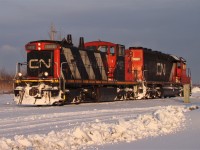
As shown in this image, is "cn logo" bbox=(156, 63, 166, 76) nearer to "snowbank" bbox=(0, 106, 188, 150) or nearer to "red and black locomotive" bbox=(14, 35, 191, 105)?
"red and black locomotive" bbox=(14, 35, 191, 105)

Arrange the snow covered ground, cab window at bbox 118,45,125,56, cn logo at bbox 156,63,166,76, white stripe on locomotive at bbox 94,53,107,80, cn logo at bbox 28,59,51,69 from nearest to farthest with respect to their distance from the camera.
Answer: the snow covered ground < cn logo at bbox 28,59,51,69 < white stripe on locomotive at bbox 94,53,107,80 < cab window at bbox 118,45,125,56 < cn logo at bbox 156,63,166,76

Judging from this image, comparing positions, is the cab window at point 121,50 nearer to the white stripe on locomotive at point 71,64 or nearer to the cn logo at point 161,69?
the white stripe on locomotive at point 71,64

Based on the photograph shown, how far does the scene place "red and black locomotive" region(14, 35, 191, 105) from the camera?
19.2 meters

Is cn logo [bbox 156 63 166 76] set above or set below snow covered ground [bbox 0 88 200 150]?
above

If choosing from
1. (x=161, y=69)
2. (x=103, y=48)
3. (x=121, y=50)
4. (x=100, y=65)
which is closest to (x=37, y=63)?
(x=100, y=65)

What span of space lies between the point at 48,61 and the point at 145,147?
44.6ft

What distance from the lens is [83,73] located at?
2194 cm

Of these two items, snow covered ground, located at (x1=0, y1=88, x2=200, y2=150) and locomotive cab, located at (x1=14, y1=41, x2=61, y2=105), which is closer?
snow covered ground, located at (x1=0, y1=88, x2=200, y2=150)

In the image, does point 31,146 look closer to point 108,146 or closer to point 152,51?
point 108,146

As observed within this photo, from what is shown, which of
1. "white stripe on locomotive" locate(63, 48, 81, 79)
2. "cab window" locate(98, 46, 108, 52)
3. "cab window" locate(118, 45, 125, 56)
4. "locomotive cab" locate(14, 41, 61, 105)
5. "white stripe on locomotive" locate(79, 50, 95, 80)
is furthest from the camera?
"cab window" locate(118, 45, 125, 56)

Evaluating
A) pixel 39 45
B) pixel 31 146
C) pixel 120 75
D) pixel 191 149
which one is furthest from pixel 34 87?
pixel 191 149

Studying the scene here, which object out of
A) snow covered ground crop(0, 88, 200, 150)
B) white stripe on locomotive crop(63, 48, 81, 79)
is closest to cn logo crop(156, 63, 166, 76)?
white stripe on locomotive crop(63, 48, 81, 79)

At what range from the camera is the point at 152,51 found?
31031mm

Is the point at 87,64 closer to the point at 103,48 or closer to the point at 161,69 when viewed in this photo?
the point at 103,48
